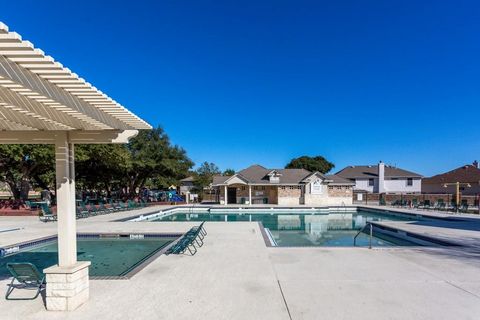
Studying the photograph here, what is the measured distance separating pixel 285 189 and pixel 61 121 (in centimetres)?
2767

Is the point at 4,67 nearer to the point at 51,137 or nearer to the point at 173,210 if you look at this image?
the point at 51,137

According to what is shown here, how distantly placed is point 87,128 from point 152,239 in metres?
7.51

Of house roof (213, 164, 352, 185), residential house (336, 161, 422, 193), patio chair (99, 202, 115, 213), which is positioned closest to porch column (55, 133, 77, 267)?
patio chair (99, 202, 115, 213)

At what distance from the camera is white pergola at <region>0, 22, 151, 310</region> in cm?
284

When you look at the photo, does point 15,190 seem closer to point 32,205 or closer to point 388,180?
point 32,205

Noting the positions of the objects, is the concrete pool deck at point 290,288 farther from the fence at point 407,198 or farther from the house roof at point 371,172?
the house roof at point 371,172

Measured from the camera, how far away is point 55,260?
27.7 ft

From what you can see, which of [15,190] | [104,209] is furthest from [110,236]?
[15,190]

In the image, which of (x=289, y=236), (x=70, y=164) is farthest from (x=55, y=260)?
(x=289, y=236)

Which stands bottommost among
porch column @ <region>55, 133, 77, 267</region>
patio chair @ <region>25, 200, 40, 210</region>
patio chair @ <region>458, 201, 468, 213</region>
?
patio chair @ <region>458, 201, 468, 213</region>

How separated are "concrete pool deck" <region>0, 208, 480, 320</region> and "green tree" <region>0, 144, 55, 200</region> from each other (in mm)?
14896

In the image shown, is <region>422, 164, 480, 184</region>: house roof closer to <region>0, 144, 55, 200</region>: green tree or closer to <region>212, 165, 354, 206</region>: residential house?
<region>212, 165, 354, 206</region>: residential house

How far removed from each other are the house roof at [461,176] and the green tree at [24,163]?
49373 mm

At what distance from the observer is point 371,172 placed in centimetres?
4369
